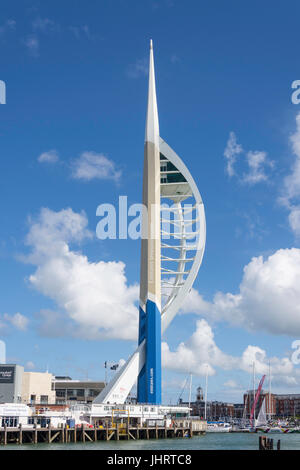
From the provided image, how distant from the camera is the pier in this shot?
179ft

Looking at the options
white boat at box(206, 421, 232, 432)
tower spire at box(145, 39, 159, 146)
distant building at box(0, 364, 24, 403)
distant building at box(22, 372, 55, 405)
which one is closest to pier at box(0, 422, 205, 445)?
distant building at box(0, 364, 24, 403)

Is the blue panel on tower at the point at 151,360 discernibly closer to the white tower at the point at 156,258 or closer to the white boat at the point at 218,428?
the white tower at the point at 156,258

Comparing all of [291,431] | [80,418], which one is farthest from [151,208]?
[291,431]

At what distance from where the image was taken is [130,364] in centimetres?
7019

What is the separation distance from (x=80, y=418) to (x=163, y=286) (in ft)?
63.4

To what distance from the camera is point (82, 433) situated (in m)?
57.5

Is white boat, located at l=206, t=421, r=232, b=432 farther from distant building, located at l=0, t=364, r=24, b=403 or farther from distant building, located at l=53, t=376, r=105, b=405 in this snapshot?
distant building, located at l=0, t=364, r=24, b=403

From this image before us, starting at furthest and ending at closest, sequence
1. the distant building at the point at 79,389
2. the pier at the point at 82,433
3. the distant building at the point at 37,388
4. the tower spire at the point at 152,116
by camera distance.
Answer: the distant building at the point at 79,389 < the distant building at the point at 37,388 < the tower spire at the point at 152,116 < the pier at the point at 82,433

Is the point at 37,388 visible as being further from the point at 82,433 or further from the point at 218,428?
the point at 218,428

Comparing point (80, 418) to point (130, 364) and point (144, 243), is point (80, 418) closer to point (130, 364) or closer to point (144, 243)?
point (130, 364)

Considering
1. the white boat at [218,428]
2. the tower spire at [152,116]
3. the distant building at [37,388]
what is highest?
the tower spire at [152,116]

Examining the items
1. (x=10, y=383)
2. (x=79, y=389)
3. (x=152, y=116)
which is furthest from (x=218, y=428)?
(x=152, y=116)

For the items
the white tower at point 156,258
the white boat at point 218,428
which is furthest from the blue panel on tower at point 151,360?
the white boat at point 218,428

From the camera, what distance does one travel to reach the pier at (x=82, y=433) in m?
54.6
